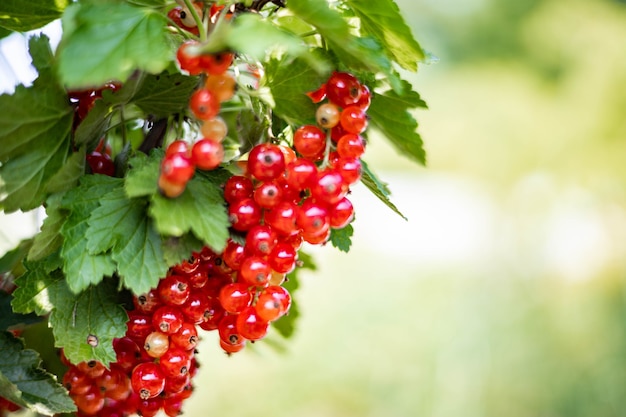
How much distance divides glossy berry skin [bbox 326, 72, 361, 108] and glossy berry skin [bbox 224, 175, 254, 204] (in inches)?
2.4

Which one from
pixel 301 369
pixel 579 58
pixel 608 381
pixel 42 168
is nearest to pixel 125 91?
pixel 42 168

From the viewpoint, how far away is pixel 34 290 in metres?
0.38

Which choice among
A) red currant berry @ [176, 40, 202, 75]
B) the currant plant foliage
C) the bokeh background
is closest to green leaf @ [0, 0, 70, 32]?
the currant plant foliage

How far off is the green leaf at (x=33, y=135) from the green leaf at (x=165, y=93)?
0.04 metres

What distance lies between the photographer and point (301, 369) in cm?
274

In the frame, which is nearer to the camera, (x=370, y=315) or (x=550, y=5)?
(x=370, y=315)

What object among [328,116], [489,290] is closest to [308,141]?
[328,116]

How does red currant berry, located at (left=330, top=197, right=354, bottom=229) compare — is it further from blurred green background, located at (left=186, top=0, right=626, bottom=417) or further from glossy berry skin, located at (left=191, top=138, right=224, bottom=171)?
blurred green background, located at (left=186, top=0, right=626, bottom=417)

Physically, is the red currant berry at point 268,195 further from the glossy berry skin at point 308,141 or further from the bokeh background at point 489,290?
the bokeh background at point 489,290

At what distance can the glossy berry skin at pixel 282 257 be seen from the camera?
0.37 m

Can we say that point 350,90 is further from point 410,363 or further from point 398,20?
point 410,363

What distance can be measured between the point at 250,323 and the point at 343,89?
0.41 ft

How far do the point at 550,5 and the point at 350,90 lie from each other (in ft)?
14.1

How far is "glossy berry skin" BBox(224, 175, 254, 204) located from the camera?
0.37 meters
